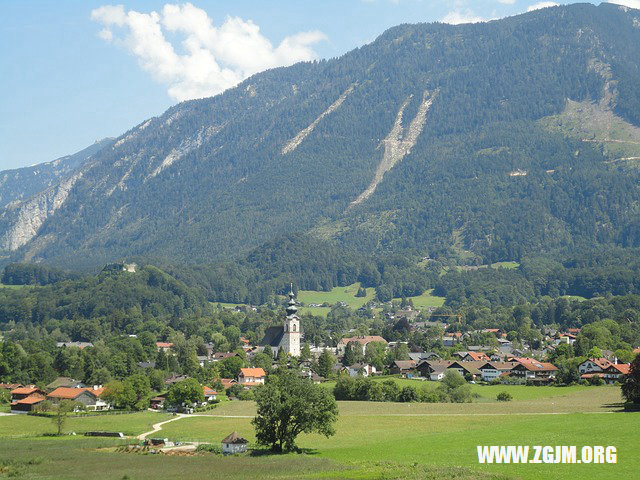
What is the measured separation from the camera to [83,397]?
120 m

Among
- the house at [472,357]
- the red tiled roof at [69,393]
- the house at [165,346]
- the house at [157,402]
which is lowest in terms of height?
the house at [157,402]

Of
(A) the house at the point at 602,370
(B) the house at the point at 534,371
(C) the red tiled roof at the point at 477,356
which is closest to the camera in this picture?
(A) the house at the point at 602,370

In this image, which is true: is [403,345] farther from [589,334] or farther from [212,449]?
[212,449]

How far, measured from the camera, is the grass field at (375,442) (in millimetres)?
62250

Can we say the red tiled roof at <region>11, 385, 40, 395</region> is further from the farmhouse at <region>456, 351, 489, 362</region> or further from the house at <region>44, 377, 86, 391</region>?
the farmhouse at <region>456, 351, 489, 362</region>

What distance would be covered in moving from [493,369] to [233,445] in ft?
258

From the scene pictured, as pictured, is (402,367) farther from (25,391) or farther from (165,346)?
(25,391)

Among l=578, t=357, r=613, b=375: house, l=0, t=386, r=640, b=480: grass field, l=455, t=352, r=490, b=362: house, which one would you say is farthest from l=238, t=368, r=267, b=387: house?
l=578, t=357, r=613, b=375: house

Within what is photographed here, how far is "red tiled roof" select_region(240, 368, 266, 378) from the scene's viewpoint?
143250 millimetres

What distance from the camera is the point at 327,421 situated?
3044 inches

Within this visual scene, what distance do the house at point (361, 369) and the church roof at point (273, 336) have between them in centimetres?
3136

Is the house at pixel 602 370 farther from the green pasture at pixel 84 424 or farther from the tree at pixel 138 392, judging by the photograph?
the green pasture at pixel 84 424

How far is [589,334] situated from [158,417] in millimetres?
89010

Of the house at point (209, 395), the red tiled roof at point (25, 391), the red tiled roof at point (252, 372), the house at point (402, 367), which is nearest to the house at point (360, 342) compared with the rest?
the house at point (402, 367)
